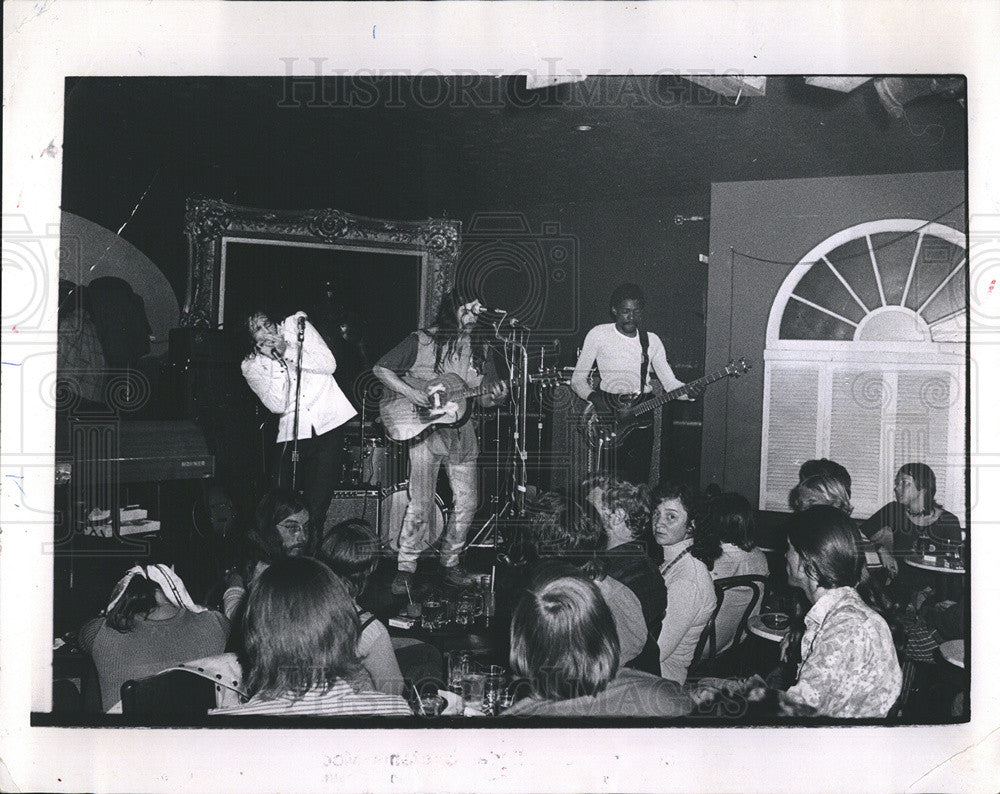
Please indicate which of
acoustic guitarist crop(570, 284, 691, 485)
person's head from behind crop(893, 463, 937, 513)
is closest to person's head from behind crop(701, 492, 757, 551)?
acoustic guitarist crop(570, 284, 691, 485)

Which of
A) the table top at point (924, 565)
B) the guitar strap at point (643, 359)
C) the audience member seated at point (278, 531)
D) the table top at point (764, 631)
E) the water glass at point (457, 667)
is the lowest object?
the water glass at point (457, 667)

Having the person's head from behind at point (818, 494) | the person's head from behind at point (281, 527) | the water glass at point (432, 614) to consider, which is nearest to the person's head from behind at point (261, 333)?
the person's head from behind at point (281, 527)

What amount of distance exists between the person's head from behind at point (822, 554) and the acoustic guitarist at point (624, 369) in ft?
1.57

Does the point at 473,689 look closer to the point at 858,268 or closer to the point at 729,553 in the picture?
the point at 729,553

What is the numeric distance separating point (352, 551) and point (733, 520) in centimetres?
111

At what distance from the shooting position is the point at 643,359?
2740 mm

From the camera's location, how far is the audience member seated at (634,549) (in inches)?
106

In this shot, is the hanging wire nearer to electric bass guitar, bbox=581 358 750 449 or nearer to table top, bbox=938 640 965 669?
electric bass guitar, bbox=581 358 750 449

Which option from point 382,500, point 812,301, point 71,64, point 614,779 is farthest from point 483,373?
point 71,64

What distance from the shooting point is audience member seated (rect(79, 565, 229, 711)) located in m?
2.65

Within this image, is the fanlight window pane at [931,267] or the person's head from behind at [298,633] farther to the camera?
the fanlight window pane at [931,267]

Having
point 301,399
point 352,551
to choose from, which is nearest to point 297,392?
point 301,399

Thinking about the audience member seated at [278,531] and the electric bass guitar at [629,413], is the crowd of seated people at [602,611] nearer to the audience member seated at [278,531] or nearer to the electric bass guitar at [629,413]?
the audience member seated at [278,531]

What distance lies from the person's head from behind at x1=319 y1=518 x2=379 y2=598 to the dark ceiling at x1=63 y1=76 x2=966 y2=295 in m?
0.92
